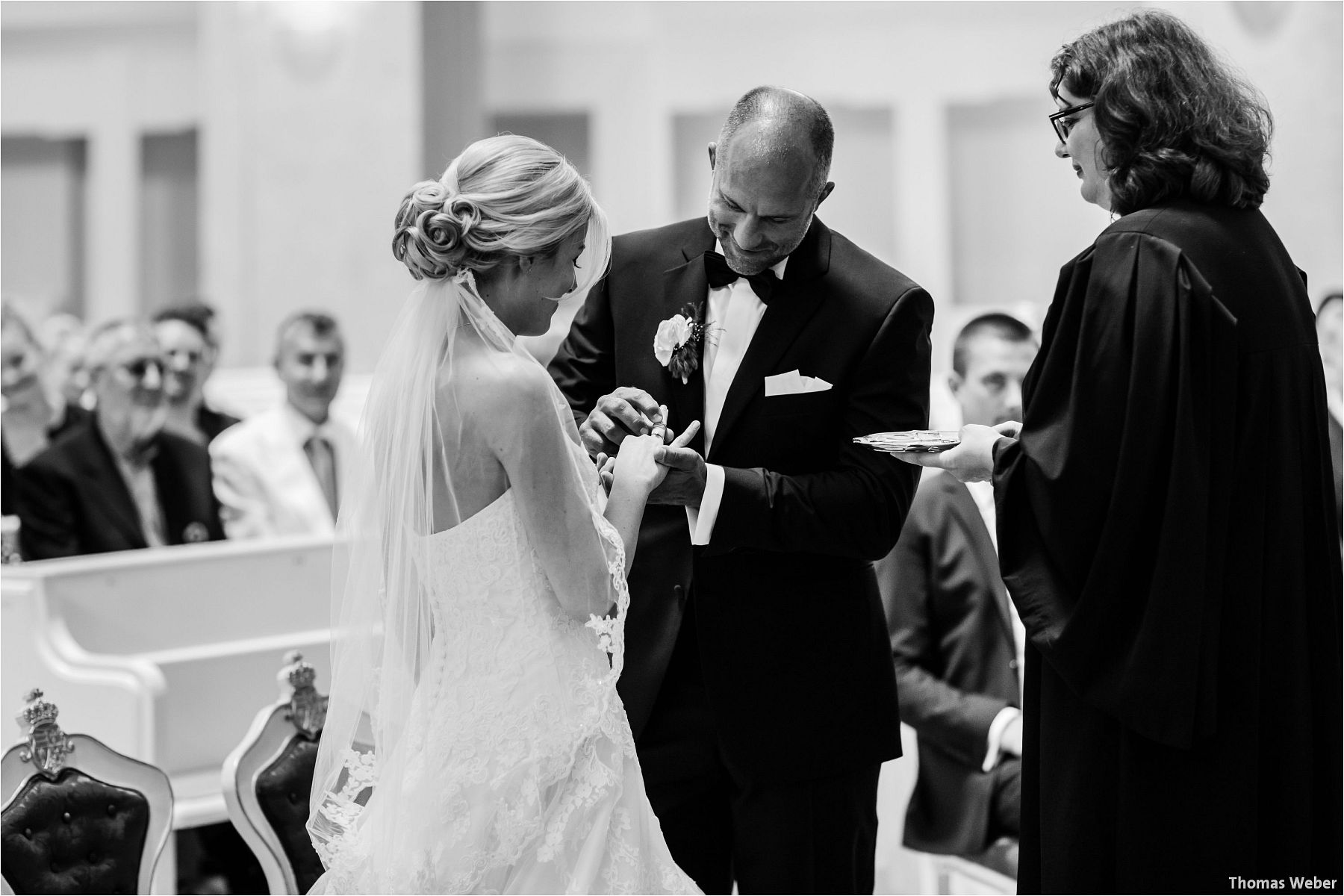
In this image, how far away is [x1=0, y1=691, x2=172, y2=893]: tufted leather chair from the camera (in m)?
3.09

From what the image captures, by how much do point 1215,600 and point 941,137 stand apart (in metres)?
8.07

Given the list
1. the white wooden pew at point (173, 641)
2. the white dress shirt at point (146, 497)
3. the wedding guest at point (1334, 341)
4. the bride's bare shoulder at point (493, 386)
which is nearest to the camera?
the bride's bare shoulder at point (493, 386)

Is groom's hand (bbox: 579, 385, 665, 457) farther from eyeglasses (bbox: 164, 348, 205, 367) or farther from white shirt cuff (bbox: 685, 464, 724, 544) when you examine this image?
eyeglasses (bbox: 164, 348, 205, 367)

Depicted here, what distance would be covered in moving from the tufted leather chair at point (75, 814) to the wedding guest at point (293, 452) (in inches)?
120

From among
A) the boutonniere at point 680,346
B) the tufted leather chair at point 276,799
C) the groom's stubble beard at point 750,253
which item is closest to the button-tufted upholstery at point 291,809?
the tufted leather chair at point 276,799

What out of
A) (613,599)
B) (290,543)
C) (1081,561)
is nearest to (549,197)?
(613,599)

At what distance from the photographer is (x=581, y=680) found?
7.98ft

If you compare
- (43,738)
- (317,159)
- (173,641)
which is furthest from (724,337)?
(317,159)

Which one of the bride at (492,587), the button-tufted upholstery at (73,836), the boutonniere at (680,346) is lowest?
the button-tufted upholstery at (73,836)

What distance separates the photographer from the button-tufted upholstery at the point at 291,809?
3299 mm

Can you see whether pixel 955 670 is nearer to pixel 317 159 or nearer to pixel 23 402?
pixel 23 402

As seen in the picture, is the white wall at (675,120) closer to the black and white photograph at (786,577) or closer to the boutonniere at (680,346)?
the black and white photograph at (786,577)

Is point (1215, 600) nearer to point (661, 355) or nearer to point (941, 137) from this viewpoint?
point (661, 355)

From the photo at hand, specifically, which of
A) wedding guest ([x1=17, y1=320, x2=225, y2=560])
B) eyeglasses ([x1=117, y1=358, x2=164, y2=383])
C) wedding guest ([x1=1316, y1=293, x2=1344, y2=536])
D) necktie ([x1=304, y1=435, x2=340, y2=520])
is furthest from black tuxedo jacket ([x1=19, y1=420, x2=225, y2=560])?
wedding guest ([x1=1316, y1=293, x2=1344, y2=536])
